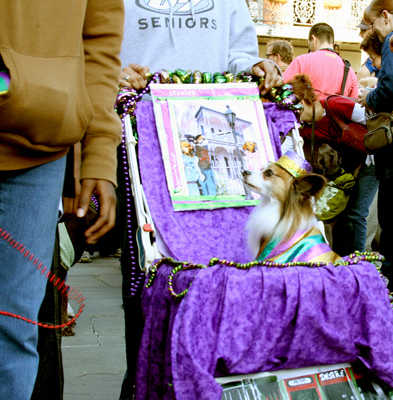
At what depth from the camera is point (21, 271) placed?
1.29 metres

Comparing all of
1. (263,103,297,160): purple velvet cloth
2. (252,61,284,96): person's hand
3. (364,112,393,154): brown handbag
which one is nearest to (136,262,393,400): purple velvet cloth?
(263,103,297,160): purple velvet cloth

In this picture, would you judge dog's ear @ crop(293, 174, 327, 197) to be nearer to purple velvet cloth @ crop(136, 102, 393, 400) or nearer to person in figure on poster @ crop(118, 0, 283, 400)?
person in figure on poster @ crop(118, 0, 283, 400)

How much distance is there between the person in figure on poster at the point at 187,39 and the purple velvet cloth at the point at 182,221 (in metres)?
0.19

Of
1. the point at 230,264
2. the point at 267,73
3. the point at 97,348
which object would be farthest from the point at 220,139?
the point at 97,348

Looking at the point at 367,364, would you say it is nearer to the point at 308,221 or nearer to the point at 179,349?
the point at 179,349

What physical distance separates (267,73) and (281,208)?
774 millimetres

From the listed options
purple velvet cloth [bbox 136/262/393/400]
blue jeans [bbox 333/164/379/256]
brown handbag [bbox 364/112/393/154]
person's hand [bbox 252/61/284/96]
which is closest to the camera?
purple velvet cloth [bbox 136/262/393/400]

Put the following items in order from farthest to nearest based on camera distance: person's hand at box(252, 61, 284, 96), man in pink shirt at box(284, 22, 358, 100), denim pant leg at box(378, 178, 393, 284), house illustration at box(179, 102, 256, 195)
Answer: man in pink shirt at box(284, 22, 358, 100), denim pant leg at box(378, 178, 393, 284), person's hand at box(252, 61, 284, 96), house illustration at box(179, 102, 256, 195)

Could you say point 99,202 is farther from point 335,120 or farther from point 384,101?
point 335,120

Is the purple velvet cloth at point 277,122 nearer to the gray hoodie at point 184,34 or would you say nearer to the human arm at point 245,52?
the human arm at point 245,52

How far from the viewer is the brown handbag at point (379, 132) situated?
3.30 metres

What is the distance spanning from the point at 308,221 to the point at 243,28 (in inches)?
47.8

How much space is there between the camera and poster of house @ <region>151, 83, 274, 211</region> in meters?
2.60

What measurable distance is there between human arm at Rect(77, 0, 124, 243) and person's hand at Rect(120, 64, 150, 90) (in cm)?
97
